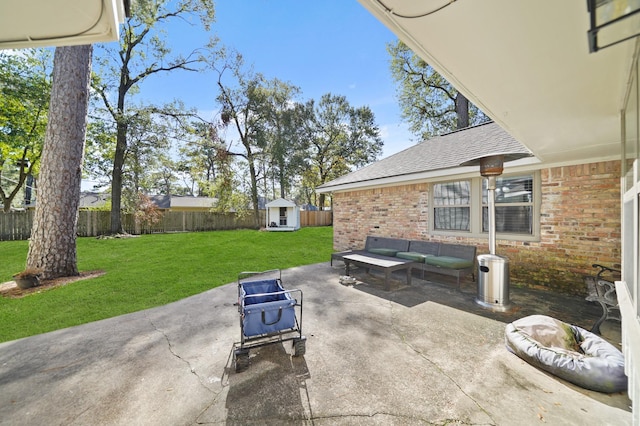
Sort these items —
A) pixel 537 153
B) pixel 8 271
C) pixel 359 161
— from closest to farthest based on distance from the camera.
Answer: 1. pixel 537 153
2. pixel 8 271
3. pixel 359 161

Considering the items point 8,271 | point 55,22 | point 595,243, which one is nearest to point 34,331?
point 55,22

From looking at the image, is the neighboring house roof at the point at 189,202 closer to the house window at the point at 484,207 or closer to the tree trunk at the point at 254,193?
the tree trunk at the point at 254,193

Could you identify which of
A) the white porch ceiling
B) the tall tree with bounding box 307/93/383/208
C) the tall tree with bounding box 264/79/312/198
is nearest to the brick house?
the white porch ceiling

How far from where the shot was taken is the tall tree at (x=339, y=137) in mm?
28297

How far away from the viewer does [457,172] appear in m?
6.00

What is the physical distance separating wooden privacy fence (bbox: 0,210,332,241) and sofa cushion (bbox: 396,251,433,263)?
17.8 meters

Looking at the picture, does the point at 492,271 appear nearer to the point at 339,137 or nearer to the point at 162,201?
the point at 339,137

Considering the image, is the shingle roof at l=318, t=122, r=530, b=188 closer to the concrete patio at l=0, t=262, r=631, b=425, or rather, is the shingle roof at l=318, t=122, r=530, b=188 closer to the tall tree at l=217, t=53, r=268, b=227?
the concrete patio at l=0, t=262, r=631, b=425

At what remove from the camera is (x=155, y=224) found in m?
17.8

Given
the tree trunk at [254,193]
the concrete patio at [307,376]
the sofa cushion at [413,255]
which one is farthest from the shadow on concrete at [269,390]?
the tree trunk at [254,193]

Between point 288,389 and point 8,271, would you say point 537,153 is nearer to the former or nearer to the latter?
point 288,389

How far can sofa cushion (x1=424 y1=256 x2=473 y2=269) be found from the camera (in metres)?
5.48

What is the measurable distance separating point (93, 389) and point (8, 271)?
797cm

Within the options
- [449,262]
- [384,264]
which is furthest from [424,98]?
[384,264]
